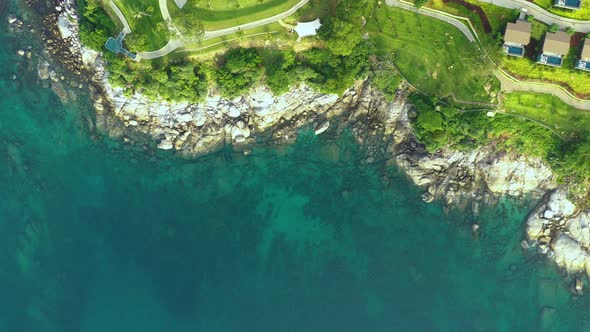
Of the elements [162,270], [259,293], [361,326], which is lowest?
[361,326]

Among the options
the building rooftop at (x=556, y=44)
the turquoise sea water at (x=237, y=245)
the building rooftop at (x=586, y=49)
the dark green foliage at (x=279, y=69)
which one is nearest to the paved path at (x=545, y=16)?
the building rooftop at (x=586, y=49)

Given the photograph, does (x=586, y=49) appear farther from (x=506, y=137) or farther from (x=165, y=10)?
(x=165, y=10)

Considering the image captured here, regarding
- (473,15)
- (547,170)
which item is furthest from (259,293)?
(473,15)

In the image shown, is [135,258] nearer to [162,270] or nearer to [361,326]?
[162,270]

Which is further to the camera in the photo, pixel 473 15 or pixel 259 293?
pixel 259 293

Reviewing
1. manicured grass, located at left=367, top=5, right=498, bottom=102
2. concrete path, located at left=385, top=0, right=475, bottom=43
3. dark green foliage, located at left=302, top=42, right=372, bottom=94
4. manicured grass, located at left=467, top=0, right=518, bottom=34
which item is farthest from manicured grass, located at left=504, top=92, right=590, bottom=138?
dark green foliage, located at left=302, top=42, right=372, bottom=94

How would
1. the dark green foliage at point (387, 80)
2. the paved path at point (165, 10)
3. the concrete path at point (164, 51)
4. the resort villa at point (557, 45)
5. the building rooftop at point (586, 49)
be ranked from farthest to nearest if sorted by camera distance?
the concrete path at point (164, 51) → the paved path at point (165, 10) → the dark green foliage at point (387, 80) → the building rooftop at point (586, 49) → the resort villa at point (557, 45)

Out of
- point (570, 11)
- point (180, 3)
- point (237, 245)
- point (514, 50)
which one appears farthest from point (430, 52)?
point (237, 245)

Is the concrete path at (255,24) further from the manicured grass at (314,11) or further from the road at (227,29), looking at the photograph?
the manicured grass at (314,11)
